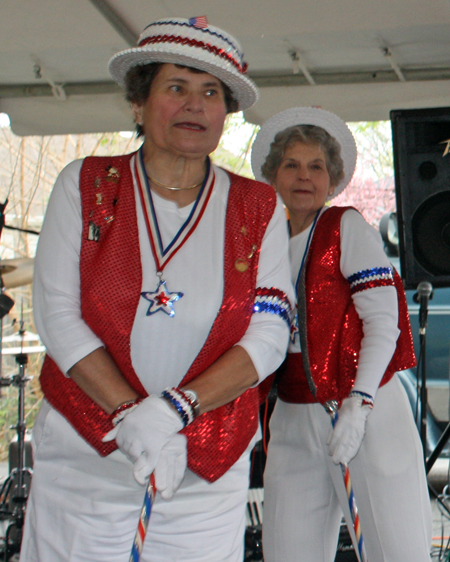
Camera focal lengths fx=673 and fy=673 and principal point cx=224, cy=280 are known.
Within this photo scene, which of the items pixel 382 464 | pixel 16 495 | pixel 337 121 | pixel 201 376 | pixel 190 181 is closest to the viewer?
pixel 201 376

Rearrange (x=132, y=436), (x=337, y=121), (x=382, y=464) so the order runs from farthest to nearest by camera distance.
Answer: (x=337, y=121)
(x=382, y=464)
(x=132, y=436)

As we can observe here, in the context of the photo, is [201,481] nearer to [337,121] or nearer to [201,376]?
[201,376]

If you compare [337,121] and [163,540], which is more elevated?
[337,121]

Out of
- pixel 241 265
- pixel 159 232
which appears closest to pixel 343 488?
pixel 241 265

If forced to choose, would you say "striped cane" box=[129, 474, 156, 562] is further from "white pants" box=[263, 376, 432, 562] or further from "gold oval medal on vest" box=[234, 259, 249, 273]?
"white pants" box=[263, 376, 432, 562]

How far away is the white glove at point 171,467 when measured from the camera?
1.21m

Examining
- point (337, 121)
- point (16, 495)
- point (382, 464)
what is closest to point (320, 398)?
point (382, 464)

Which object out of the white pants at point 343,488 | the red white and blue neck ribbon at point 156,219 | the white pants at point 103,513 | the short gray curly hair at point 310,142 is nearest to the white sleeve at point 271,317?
the red white and blue neck ribbon at point 156,219

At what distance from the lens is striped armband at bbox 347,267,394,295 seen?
6.35 ft

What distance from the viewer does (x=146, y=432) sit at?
1.18 m

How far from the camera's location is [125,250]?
138 centimetres

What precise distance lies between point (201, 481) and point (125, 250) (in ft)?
1.62

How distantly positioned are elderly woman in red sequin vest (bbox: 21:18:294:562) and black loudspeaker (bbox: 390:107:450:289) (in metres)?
1.52

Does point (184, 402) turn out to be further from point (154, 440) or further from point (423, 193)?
point (423, 193)
